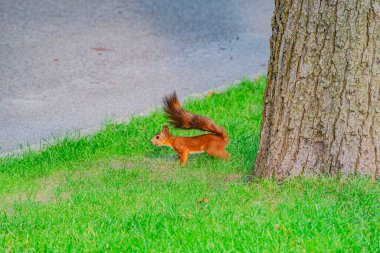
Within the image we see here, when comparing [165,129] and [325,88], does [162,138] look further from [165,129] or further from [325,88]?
[325,88]

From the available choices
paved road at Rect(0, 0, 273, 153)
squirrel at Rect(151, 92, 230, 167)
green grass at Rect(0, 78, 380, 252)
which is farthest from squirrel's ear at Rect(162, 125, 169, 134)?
paved road at Rect(0, 0, 273, 153)

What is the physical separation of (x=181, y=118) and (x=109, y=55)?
3758mm

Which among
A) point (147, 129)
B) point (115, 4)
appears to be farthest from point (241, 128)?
point (115, 4)

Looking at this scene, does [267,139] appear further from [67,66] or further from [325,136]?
[67,66]

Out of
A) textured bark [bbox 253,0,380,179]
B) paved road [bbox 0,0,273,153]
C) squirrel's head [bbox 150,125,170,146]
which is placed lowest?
paved road [bbox 0,0,273,153]

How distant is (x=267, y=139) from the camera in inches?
206

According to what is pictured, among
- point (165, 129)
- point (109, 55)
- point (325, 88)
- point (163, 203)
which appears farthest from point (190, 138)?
point (109, 55)

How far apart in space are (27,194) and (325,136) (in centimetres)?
191

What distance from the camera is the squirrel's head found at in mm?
5875

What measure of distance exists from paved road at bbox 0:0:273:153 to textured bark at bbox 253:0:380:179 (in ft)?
7.44

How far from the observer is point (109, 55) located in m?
9.25

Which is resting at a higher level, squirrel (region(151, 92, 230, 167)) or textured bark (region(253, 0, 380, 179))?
textured bark (region(253, 0, 380, 179))

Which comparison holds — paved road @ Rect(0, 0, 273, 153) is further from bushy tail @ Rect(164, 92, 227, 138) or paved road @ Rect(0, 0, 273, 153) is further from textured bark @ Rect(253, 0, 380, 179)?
textured bark @ Rect(253, 0, 380, 179)

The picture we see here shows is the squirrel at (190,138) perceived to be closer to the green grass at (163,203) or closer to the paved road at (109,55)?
the green grass at (163,203)
